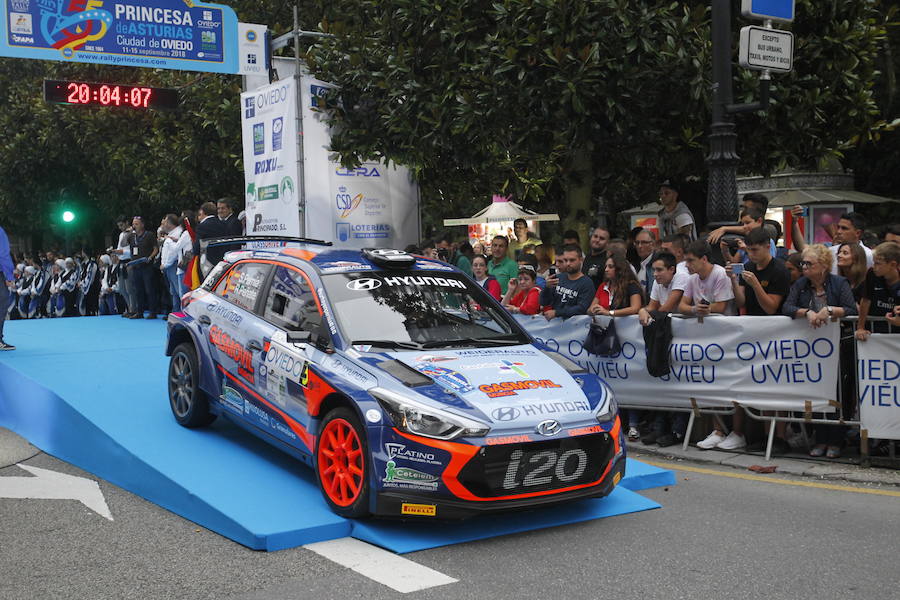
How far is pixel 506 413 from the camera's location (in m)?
5.62

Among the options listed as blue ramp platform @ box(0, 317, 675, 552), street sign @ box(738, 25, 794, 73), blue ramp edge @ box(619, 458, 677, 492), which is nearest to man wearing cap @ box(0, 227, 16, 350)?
blue ramp platform @ box(0, 317, 675, 552)

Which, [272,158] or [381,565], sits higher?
[272,158]

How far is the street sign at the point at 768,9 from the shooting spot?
28.3ft

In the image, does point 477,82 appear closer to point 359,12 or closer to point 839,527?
point 359,12

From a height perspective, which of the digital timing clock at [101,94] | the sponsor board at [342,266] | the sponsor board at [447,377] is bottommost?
the sponsor board at [447,377]

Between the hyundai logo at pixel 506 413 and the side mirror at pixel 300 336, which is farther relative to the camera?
the side mirror at pixel 300 336

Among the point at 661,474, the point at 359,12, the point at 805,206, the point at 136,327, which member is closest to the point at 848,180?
the point at 805,206

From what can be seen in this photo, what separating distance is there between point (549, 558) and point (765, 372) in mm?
3488

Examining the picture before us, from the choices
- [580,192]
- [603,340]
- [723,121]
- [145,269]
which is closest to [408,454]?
[603,340]

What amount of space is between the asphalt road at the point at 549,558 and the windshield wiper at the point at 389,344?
1.36 meters

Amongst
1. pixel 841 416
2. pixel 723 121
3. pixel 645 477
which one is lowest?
pixel 645 477

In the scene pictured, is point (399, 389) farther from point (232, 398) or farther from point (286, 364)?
point (232, 398)

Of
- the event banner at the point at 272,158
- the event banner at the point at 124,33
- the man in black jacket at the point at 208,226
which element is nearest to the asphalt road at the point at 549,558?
the event banner at the point at 272,158

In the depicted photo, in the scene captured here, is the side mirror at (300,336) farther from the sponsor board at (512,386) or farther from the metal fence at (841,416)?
the metal fence at (841,416)
